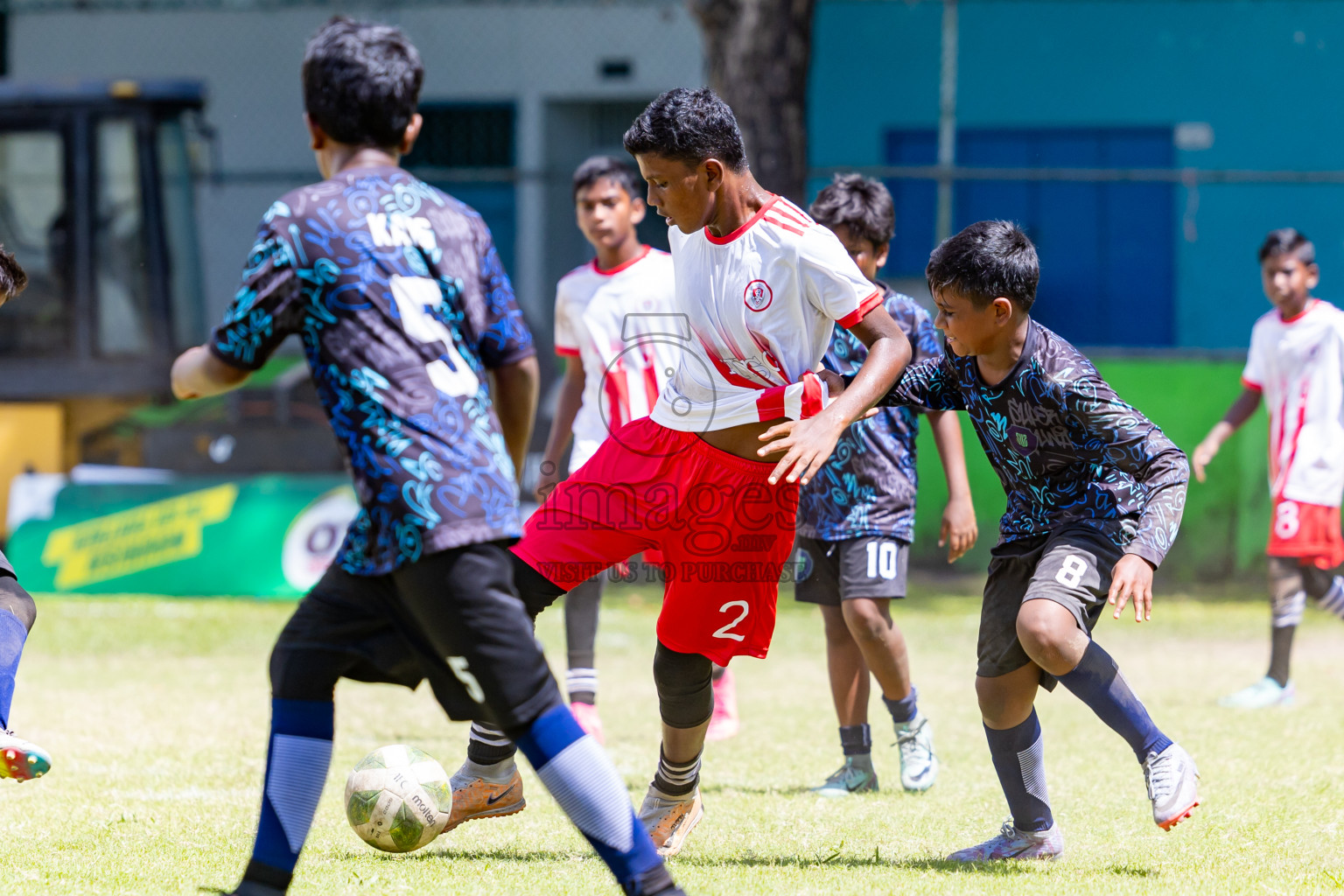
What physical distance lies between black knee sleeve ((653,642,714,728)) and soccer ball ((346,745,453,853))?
24.9 inches

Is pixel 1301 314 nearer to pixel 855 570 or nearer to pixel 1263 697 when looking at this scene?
pixel 1263 697

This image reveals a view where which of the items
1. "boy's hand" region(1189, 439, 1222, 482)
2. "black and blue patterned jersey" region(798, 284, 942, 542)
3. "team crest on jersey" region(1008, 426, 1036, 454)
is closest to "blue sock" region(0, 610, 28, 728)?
"black and blue patterned jersey" region(798, 284, 942, 542)

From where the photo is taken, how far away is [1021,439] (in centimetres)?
372

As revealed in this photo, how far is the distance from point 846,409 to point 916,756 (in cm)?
187

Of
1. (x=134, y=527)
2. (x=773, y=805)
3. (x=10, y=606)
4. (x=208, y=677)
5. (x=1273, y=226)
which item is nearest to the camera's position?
(x=10, y=606)

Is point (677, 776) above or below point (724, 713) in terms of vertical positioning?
above

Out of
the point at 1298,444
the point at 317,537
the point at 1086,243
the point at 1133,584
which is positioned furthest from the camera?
the point at 1086,243

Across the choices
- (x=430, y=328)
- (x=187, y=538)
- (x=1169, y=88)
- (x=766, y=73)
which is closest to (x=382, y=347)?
(x=430, y=328)

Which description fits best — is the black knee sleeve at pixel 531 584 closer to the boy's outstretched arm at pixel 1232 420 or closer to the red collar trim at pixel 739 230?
the red collar trim at pixel 739 230

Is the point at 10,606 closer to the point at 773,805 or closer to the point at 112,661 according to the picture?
the point at 773,805

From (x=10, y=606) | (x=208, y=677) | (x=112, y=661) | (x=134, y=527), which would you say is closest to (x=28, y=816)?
(x=10, y=606)

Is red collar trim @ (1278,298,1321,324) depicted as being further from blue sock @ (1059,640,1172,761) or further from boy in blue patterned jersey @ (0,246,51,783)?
boy in blue patterned jersey @ (0,246,51,783)

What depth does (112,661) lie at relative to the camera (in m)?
7.62

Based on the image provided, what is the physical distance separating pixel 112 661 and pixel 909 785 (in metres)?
4.72
